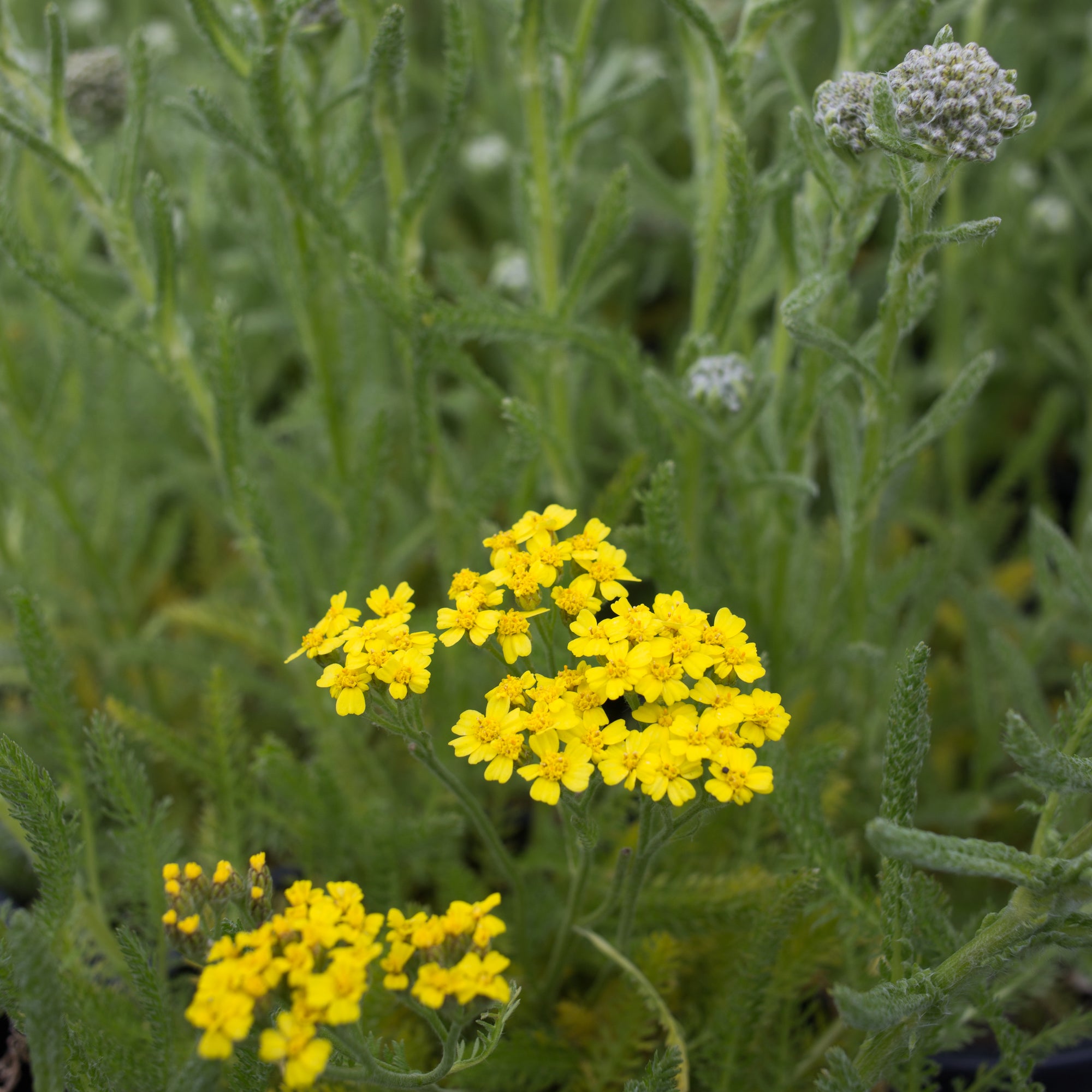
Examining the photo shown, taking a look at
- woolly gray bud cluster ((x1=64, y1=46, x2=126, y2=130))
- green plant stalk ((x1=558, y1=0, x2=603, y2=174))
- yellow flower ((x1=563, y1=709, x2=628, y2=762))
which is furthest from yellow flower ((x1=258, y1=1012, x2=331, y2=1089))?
woolly gray bud cluster ((x1=64, y1=46, x2=126, y2=130))

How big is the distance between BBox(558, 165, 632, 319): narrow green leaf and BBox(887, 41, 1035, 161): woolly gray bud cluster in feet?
1.50

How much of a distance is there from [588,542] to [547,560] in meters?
0.04

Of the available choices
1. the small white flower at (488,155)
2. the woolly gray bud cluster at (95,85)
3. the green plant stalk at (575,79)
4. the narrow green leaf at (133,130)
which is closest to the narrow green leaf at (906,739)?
the green plant stalk at (575,79)

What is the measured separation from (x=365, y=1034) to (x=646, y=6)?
276 cm

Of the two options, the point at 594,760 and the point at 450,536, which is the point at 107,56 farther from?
the point at 594,760

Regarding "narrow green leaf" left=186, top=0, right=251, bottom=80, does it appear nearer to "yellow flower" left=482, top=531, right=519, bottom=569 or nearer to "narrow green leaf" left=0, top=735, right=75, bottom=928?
"yellow flower" left=482, top=531, right=519, bottom=569

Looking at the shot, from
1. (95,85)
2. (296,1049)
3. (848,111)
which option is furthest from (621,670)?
(95,85)

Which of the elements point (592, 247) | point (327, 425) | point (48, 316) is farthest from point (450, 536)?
point (48, 316)

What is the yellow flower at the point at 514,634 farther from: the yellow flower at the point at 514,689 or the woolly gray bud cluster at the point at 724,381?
the woolly gray bud cluster at the point at 724,381

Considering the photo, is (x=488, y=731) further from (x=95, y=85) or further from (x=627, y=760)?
(x=95, y=85)

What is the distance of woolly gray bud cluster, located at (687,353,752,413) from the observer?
1.21m

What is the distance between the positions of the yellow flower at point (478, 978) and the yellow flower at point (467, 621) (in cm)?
25

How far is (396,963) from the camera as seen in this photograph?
0.70 metres

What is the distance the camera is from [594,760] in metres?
0.79
